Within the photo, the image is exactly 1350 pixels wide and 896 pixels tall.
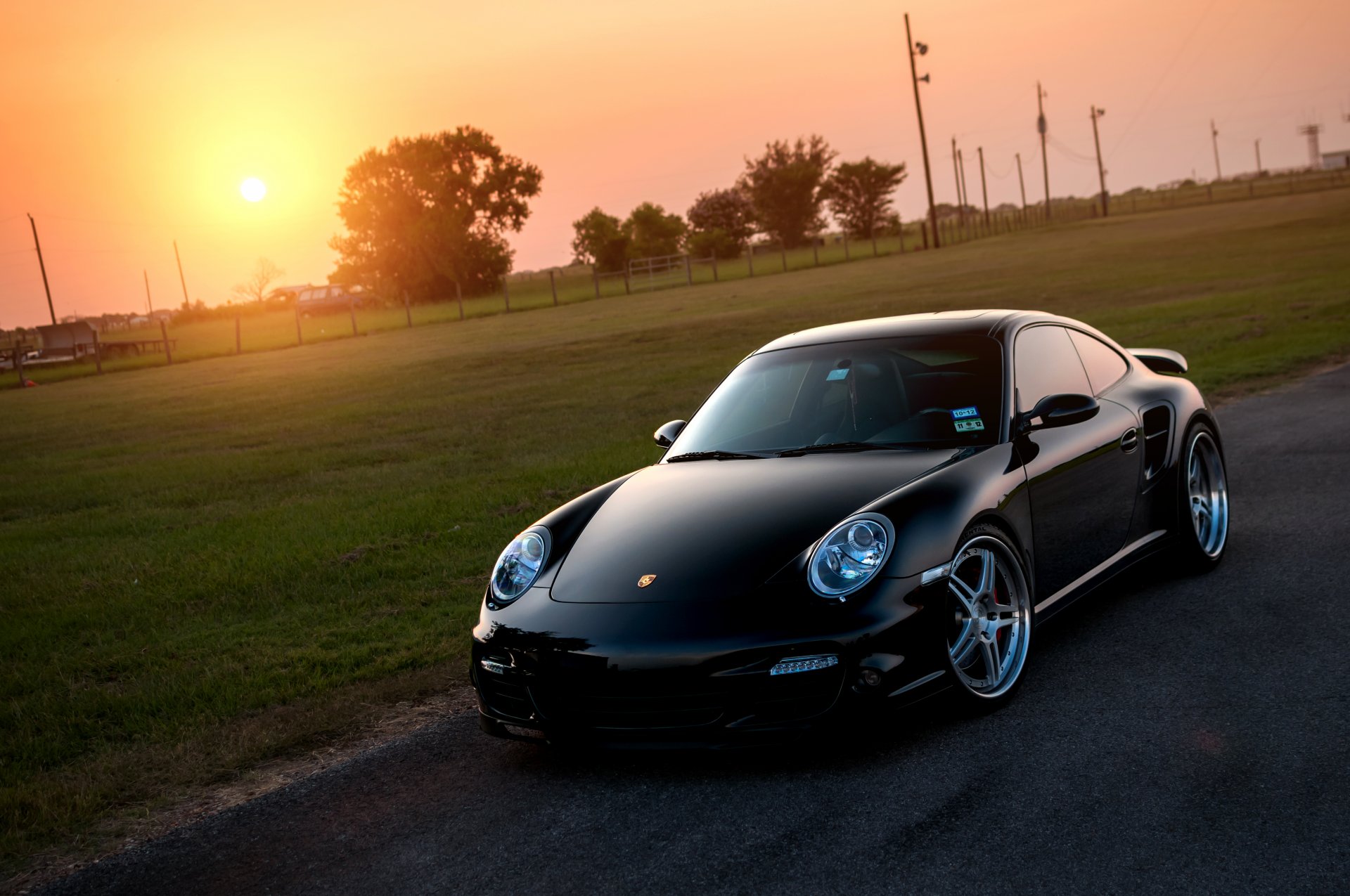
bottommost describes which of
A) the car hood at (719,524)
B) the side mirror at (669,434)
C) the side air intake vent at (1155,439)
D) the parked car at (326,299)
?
the side air intake vent at (1155,439)

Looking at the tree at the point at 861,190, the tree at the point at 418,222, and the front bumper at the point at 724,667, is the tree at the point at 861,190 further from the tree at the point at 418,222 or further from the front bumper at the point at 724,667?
the front bumper at the point at 724,667

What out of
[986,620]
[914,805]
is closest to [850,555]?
[986,620]

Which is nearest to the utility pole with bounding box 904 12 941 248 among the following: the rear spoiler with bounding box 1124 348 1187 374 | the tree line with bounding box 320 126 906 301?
the tree line with bounding box 320 126 906 301

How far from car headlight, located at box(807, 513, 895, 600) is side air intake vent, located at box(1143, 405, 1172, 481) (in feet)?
6.92

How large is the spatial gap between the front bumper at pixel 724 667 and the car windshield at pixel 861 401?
3.64 ft

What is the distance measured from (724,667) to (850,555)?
0.61 metres

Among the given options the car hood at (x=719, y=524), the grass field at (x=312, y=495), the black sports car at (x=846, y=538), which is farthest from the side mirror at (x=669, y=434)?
the grass field at (x=312, y=495)

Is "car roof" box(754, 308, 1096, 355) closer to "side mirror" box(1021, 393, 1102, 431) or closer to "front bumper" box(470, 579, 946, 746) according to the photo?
"side mirror" box(1021, 393, 1102, 431)

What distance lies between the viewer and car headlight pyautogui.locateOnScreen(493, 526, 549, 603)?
4660 millimetres

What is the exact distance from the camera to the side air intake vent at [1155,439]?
231 inches

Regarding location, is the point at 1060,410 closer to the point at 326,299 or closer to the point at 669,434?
the point at 669,434

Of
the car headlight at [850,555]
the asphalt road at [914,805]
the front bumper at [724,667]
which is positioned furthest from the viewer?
the car headlight at [850,555]

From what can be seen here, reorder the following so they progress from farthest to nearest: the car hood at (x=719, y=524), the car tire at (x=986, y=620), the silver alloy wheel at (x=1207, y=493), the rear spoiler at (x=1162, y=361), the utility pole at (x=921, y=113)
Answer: the utility pole at (x=921, y=113) → the rear spoiler at (x=1162, y=361) → the silver alloy wheel at (x=1207, y=493) → the car tire at (x=986, y=620) → the car hood at (x=719, y=524)

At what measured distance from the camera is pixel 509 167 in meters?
75.6
